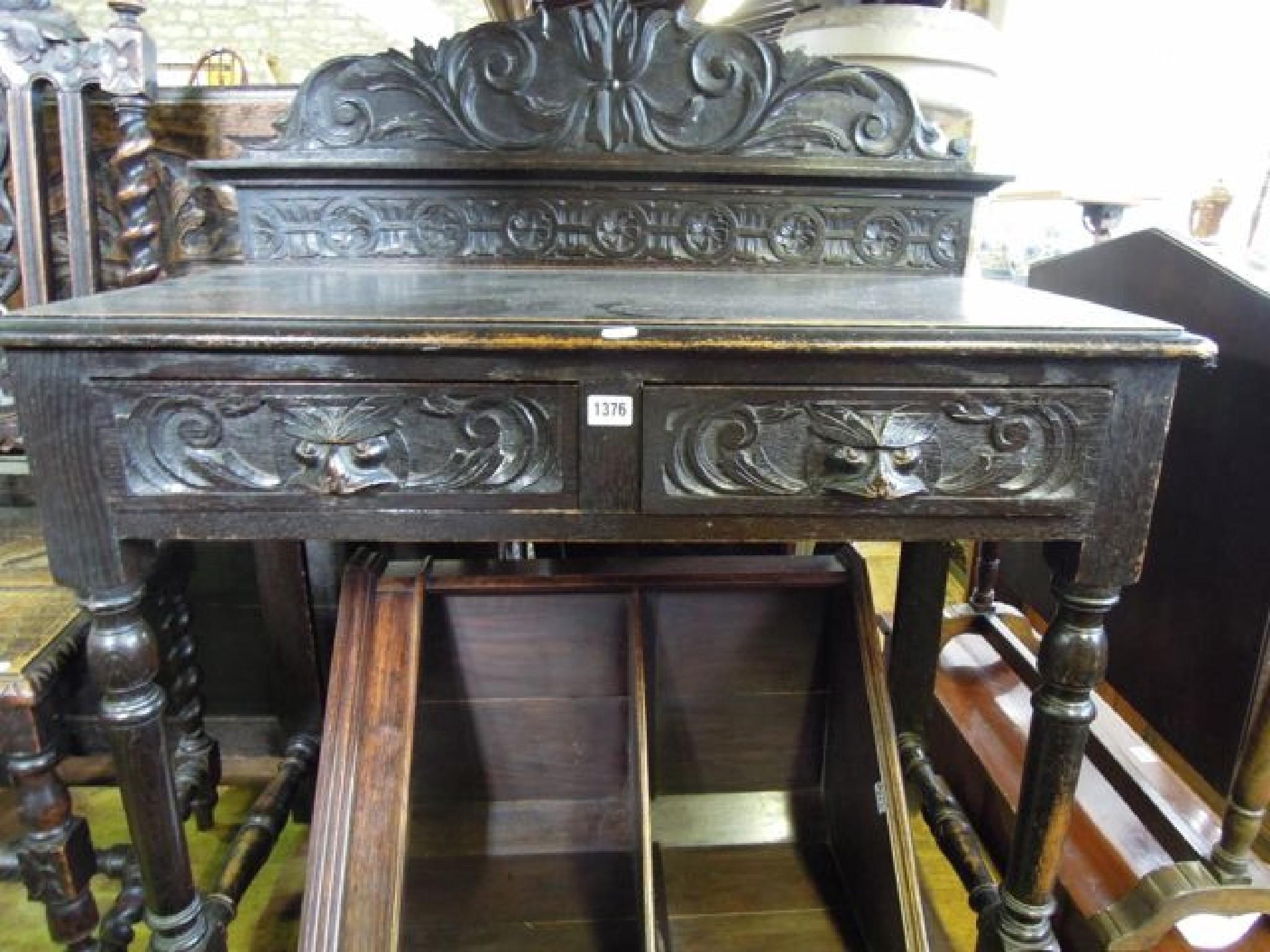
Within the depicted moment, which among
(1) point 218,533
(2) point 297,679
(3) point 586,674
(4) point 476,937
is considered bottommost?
(4) point 476,937

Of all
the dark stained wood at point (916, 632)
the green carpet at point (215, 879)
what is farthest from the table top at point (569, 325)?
the green carpet at point (215, 879)

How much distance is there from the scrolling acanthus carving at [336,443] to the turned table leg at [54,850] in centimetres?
52

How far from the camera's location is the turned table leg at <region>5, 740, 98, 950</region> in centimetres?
102

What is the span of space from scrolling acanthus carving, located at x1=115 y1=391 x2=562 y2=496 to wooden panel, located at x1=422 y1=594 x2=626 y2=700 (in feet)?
1.30

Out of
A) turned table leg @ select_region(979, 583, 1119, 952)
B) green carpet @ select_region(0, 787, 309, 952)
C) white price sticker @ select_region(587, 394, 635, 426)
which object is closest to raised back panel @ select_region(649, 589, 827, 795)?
turned table leg @ select_region(979, 583, 1119, 952)

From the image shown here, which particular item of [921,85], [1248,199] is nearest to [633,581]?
[921,85]

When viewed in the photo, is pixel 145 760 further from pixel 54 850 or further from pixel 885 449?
pixel 885 449

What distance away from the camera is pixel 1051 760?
2.86ft

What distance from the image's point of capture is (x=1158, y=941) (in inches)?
43.6

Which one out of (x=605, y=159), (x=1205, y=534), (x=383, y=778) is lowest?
(x=383, y=778)

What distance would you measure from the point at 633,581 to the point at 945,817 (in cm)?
57

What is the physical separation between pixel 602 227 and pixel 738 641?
616mm

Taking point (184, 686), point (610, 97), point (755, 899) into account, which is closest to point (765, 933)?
point (755, 899)

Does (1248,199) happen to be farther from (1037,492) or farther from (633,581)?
(633,581)
